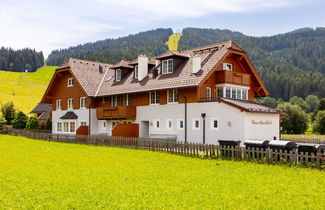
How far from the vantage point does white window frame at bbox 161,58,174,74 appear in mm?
35406

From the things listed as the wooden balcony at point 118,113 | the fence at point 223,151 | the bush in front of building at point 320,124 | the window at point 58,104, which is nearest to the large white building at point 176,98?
the wooden balcony at point 118,113

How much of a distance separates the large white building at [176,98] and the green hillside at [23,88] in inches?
2927

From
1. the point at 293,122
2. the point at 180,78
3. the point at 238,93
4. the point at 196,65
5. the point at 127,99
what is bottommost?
the point at 293,122

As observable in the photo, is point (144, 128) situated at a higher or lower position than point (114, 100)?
lower

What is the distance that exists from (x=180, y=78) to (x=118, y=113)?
885cm

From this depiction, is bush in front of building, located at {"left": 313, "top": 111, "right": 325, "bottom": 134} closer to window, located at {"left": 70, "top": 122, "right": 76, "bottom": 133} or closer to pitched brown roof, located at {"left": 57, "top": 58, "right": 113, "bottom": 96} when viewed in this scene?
pitched brown roof, located at {"left": 57, "top": 58, "right": 113, "bottom": 96}

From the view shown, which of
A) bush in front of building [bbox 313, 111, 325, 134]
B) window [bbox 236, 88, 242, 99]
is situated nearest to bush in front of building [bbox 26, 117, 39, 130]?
window [bbox 236, 88, 242, 99]

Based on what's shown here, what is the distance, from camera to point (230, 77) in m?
32.6

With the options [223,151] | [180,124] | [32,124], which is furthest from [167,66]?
[32,124]

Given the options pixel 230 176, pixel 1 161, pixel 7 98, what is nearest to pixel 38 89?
pixel 7 98

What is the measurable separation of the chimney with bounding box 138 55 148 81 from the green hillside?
82.0 metres

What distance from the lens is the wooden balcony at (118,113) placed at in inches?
1443

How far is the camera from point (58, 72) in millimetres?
46688

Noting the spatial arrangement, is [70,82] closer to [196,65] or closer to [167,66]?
[167,66]
